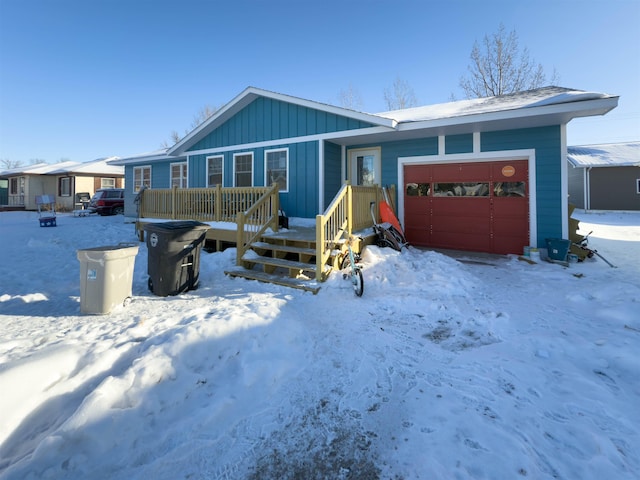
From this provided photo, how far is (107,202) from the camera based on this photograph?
61.9ft

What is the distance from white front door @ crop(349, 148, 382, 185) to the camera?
9.52 metres

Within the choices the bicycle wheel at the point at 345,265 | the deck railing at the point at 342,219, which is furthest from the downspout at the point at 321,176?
the bicycle wheel at the point at 345,265

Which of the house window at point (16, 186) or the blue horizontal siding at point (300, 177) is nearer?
the blue horizontal siding at point (300, 177)

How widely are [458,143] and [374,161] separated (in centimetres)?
235

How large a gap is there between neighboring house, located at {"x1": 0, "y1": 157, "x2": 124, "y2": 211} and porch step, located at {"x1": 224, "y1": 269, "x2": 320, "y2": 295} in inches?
995

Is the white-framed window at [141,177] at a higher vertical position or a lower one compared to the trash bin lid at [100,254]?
higher

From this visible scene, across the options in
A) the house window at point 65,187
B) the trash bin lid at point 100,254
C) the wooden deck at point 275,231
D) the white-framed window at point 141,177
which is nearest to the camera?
the trash bin lid at point 100,254

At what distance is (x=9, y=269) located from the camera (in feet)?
20.8

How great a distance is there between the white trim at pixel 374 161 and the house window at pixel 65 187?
26.0 meters

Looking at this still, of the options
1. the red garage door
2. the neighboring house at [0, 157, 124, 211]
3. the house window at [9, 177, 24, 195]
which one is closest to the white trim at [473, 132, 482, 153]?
the red garage door

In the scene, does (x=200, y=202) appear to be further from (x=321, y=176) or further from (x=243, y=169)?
(x=321, y=176)

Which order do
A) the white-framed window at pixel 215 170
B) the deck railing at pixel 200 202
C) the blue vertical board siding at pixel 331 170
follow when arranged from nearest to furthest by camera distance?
1. the deck railing at pixel 200 202
2. the blue vertical board siding at pixel 331 170
3. the white-framed window at pixel 215 170

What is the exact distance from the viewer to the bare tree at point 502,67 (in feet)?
67.0

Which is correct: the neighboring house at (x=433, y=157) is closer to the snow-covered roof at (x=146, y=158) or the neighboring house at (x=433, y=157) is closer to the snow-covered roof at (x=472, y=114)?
the snow-covered roof at (x=472, y=114)
